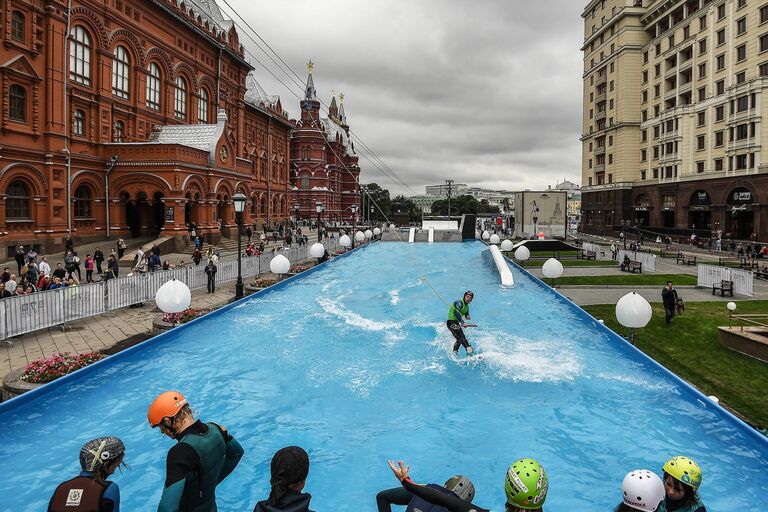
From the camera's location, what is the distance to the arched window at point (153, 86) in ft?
132

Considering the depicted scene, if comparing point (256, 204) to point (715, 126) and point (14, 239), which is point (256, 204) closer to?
point (14, 239)

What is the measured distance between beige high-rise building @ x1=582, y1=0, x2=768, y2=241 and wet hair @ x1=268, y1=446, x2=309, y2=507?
158ft

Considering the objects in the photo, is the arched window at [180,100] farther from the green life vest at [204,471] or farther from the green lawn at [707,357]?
the green life vest at [204,471]

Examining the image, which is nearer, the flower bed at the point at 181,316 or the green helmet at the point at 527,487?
the green helmet at the point at 527,487

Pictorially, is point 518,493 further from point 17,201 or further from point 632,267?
point 17,201

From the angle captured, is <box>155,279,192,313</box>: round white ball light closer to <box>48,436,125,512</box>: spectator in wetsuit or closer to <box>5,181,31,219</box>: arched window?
<box>48,436,125,512</box>: spectator in wetsuit

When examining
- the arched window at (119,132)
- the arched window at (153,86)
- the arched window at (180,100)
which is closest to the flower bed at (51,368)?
the arched window at (119,132)

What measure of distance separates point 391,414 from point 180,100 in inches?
1724

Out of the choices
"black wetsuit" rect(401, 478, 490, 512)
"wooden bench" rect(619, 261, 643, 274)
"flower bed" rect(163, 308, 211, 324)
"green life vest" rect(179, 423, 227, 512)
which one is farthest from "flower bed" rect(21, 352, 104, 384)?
"wooden bench" rect(619, 261, 643, 274)

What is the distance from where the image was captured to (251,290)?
22156mm

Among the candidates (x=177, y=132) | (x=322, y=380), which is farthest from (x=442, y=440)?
(x=177, y=132)

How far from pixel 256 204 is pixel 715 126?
171ft

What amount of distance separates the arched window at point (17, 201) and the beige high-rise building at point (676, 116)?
4673cm

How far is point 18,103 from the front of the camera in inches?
1113
